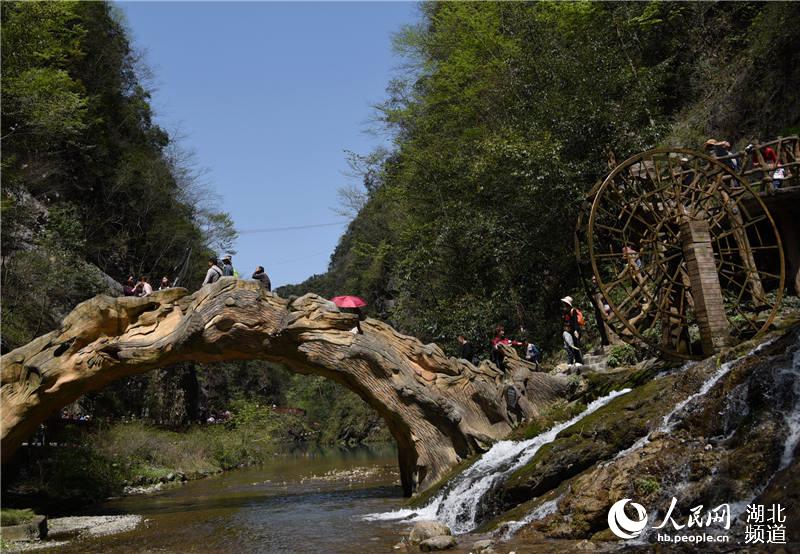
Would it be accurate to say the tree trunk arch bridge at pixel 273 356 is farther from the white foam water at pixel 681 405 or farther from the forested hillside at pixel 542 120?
the forested hillside at pixel 542 120

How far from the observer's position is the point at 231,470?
98.6 feet

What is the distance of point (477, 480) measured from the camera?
41.4 ft

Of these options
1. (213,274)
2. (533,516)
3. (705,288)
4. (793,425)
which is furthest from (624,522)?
(213,274)

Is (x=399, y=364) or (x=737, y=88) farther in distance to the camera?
(x=737, y=88)

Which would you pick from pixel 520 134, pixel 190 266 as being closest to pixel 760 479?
pixel 520 134

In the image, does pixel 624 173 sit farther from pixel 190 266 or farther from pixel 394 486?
pixel 190 266

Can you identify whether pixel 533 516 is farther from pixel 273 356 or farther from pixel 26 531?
pixel 26 531

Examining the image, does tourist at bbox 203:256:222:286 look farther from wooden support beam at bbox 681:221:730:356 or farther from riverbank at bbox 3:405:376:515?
wooden support beam at bbox 681:221:730:356

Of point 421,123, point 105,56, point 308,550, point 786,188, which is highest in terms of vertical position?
point 105,56

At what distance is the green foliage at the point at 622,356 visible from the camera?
16000 millimetres

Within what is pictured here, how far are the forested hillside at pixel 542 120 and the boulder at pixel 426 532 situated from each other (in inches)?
544

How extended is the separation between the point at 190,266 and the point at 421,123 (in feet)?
45.1

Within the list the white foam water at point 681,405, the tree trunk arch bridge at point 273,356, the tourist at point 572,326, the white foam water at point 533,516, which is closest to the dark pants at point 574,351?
the tourist at point 572,326

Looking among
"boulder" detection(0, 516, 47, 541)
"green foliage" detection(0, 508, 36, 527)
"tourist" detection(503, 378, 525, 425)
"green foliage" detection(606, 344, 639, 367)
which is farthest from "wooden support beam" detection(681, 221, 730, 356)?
"green foliage" detection(0, 508, 36, 527)
